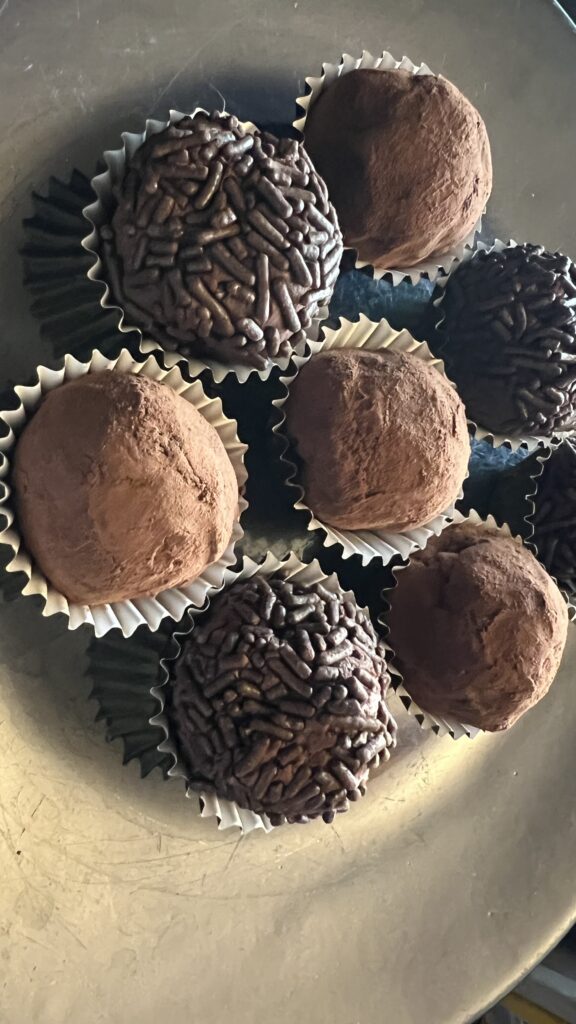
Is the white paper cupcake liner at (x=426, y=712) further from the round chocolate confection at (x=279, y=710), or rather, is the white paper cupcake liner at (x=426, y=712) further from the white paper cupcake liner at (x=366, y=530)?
the round chocolate confection at (x=279, y=710)

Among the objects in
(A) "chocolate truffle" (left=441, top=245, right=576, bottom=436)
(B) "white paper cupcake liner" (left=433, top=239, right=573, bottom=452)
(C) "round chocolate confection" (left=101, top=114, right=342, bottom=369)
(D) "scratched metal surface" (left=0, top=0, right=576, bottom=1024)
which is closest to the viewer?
(C) "round chocolate confection" (left=101, top=114, right=342, bottom=369)

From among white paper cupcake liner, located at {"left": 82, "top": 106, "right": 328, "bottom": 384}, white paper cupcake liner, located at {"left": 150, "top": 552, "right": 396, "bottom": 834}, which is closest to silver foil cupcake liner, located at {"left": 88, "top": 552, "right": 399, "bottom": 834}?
white paper cupcake liner, located at {"left": 150, "top": 552, "right": 396, "bottom": 834}


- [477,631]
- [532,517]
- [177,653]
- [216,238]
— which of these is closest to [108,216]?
[216,238]

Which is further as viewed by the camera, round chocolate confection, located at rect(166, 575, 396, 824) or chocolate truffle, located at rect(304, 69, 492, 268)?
chocolate truffle, located at rect(304, 69, 492, 268)

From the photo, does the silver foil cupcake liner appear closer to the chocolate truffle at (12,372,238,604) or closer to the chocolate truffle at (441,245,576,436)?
the chocolate truffle at (12,372,238,604)

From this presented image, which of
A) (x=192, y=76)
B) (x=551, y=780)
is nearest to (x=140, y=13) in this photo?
(x=192, y=76)

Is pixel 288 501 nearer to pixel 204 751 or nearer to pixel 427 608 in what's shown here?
pixel 427 608
